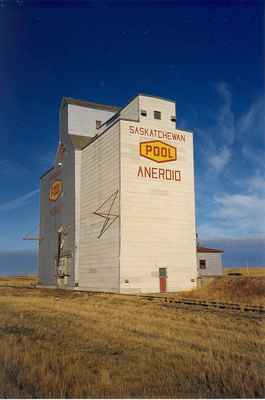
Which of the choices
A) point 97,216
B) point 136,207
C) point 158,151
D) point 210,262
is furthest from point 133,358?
point 210,262

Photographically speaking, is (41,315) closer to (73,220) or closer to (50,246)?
(73,220)

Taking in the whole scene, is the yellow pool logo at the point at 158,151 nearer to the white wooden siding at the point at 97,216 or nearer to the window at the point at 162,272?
the white wooden siding at the point at 97,216

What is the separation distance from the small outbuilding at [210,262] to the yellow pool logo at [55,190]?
17918 millimetres

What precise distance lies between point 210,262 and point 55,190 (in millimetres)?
20236

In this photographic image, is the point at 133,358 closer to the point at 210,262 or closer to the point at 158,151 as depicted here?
the point at 158,151

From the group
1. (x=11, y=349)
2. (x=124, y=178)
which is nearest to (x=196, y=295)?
(x=124, y=178)

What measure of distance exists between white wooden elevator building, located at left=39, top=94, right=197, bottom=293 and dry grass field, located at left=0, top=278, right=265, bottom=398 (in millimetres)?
17747

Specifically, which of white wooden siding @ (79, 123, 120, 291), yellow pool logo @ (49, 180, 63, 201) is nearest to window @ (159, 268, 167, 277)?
white wooden siding @ (79, 123, 120, 291)

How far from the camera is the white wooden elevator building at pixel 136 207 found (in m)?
31.1

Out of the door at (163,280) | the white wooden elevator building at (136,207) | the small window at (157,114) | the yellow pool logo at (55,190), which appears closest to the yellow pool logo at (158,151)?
the white wooden elevator building at (136,207)

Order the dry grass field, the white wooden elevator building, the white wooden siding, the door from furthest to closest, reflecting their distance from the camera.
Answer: the door
the white wooden siding
the white wooden elevator building
the dry grass field

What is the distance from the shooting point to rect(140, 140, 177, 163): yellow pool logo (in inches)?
1286

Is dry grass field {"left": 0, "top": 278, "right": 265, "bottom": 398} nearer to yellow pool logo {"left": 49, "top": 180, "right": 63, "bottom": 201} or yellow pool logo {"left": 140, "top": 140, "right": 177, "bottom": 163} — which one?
yellow pool logo {"left": 140, "top": 140, "right": 177, "bottom": 163}

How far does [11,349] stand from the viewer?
866 cm
